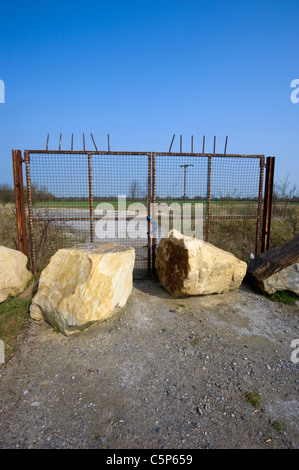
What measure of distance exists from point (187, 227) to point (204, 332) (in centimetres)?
284

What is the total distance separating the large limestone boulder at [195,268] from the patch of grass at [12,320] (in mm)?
2525

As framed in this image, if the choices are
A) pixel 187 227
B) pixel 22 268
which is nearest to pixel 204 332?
pixel 187 227

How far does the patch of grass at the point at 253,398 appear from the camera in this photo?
3.02 m

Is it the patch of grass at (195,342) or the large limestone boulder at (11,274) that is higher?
the large limestone boulder at (11,274)

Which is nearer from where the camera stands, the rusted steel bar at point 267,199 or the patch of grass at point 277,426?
the patch of grass at point 277,426

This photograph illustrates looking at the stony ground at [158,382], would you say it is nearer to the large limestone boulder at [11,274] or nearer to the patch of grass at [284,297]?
the patch of grass at [284,297]

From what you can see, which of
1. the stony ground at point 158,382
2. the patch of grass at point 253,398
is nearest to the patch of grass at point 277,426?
the stony ground at point 158,382

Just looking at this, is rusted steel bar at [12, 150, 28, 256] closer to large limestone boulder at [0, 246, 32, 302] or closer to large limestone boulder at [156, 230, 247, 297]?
large limestone boulder at [0, 246, 32, 302]

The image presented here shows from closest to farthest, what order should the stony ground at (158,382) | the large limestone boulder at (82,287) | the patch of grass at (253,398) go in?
1. the stony ground at (158,382)
2. the patch of grass at (253,398)
3. the large limestone boulder at (82,287)

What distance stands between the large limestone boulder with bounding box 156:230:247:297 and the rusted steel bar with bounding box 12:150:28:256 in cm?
294

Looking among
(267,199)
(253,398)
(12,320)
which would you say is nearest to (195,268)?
(253,398)

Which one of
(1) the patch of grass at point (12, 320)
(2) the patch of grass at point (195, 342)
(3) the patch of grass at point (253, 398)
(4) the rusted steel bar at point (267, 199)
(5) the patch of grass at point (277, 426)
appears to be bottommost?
(5) the patch of grass at point (277, 426)

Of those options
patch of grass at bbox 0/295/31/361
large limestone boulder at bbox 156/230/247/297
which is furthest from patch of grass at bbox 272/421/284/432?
patch of grass at bbox 0/295/31/361

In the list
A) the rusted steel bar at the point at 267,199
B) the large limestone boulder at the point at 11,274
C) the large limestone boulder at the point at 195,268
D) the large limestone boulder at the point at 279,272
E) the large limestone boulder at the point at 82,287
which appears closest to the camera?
the large limestone boulder at the point at 82,287
